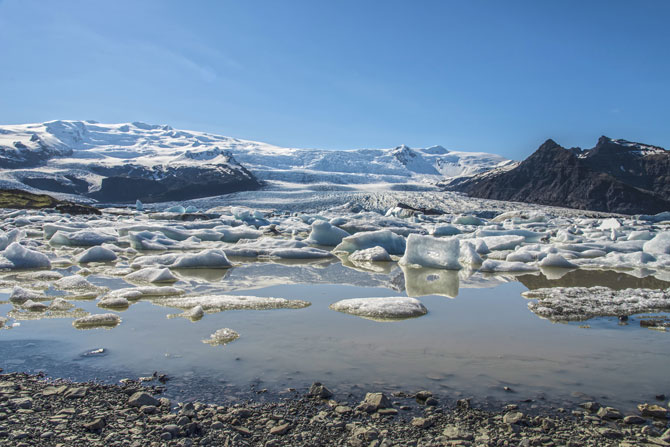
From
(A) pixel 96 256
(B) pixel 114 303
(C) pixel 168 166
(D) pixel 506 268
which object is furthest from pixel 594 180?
(C) pixel 168 166

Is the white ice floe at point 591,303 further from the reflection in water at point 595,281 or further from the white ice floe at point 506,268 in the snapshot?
the white ice floe at point 506,268

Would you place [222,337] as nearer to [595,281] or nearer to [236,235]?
[595,281]

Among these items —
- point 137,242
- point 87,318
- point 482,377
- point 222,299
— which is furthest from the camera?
point 137,242

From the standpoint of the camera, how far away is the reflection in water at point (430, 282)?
4.88 m

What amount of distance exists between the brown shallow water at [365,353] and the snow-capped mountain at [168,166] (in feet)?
158

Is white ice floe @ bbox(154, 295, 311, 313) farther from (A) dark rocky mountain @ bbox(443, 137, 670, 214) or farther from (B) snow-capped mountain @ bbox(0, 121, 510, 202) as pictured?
(B) snow-capped mountain @ bbox(0, 121, 510, 202)

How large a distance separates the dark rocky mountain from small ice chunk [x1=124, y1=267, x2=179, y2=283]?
45917mm

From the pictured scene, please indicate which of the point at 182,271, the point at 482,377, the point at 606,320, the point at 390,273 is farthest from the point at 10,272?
the point at 606,320

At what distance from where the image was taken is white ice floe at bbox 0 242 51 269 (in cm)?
603

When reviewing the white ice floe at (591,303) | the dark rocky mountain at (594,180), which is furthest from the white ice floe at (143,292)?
the dark rocky mountain at (594,180)

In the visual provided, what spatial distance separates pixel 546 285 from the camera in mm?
5434

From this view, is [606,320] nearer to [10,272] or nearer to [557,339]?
[557,339]

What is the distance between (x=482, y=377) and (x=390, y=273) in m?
4.06

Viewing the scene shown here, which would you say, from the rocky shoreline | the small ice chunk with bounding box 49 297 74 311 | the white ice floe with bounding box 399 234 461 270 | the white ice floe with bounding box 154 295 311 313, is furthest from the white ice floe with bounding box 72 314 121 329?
the white ice floe with bounding box 399 234 461 270
